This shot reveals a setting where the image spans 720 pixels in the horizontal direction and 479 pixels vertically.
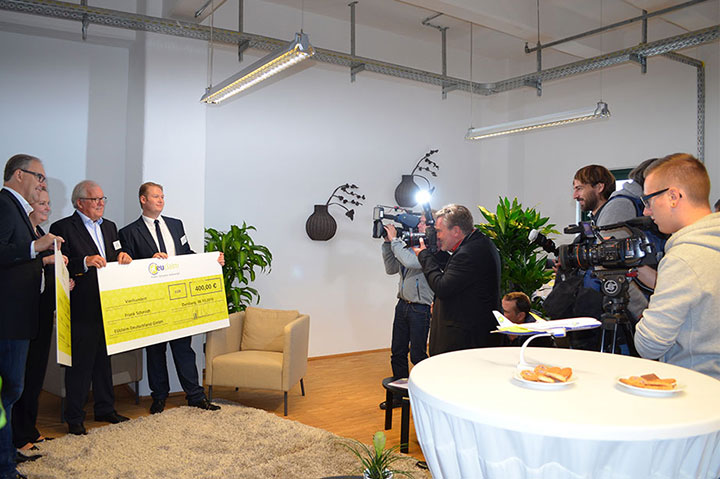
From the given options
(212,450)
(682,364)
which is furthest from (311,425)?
(682,364)

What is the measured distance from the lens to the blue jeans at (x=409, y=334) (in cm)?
442

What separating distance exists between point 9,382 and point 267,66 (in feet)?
8.50

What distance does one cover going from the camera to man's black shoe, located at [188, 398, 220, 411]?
4.39m

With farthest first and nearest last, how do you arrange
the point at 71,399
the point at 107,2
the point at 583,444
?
the point at 107,2 → the point at 71,399 → the point at 583,444

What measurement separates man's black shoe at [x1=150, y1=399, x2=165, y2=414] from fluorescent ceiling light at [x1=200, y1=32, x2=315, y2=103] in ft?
8.07

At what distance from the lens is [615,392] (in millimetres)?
1729

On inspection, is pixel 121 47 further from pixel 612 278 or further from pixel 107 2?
pixel 612 278

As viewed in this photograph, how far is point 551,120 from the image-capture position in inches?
222

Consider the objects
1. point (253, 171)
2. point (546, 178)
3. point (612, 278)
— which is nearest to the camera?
point (612, 278)

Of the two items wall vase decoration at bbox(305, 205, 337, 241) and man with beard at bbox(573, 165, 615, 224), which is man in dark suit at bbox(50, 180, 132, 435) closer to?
wall vase decoration at bbox(305, 205, 337, 241)

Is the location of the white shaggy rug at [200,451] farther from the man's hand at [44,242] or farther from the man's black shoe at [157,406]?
the man's hand at [44,242]

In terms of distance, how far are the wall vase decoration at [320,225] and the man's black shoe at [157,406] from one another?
2.49 meters

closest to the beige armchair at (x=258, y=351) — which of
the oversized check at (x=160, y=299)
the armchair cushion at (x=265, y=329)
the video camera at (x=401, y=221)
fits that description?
the armchair cushion at (x=265, y=329)

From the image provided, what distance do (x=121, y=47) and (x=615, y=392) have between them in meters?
5.28
